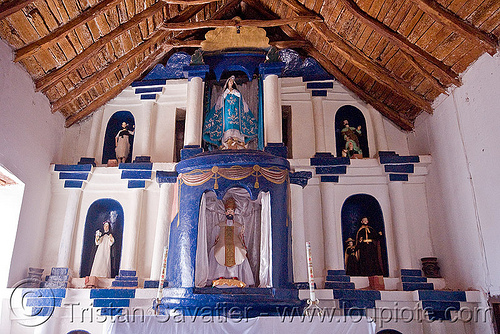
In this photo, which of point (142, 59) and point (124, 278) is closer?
point (124, 278)

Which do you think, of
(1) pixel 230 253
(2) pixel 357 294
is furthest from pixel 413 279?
(1) pixel 230 253

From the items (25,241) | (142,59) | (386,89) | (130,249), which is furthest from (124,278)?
(386,89)

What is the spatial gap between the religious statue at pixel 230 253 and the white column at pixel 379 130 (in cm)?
342

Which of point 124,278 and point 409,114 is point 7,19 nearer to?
point 124,278

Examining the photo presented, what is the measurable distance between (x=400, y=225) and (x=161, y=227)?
449 cm

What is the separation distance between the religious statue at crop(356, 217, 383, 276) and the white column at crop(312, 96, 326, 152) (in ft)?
5.67

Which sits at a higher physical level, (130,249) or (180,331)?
(130,249)

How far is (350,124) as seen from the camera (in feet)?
33.2

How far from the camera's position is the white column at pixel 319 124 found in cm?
951

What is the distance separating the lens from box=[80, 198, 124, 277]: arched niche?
8891 mm

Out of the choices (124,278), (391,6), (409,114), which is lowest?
(124,278)

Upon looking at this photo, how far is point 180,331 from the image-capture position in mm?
5516

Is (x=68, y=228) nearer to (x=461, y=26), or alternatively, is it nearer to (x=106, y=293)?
(x=106, y=293)

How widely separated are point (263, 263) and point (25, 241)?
4.24 meters
